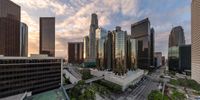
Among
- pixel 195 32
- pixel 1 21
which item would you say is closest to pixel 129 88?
pixel 195 32

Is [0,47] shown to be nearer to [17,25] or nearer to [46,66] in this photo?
[17,25]

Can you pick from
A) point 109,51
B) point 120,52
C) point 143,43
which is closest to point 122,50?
point 120,52

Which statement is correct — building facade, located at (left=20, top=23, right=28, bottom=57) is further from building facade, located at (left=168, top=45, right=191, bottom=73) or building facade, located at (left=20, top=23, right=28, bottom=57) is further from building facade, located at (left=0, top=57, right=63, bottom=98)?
building facade, located at (left=168, top=45, right=191, bottom=73)

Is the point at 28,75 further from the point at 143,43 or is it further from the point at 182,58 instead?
the point at 182,58

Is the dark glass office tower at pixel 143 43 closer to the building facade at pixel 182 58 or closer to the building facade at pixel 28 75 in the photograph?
the building facade at pixel 182 58

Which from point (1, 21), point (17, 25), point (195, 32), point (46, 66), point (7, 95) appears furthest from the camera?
point (17, 25)

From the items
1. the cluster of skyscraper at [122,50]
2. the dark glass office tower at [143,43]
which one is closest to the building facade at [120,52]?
the cluster of skyscraper at [122,50]
